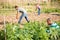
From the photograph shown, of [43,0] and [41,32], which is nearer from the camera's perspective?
[41,32]

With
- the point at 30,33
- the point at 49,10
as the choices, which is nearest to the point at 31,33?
the point at 30,33

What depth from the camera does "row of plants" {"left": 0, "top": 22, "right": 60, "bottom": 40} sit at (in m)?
7.91

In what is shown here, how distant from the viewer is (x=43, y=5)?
21.0m

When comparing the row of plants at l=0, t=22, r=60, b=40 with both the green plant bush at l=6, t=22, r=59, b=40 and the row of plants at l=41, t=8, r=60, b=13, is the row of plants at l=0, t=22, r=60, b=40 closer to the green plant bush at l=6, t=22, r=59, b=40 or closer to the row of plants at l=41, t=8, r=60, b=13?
the green plant bush at l=6, t=22, r=59, b=40

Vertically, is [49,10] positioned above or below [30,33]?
below

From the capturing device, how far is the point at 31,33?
27.8 ft

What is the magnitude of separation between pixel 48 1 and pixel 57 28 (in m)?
12.4

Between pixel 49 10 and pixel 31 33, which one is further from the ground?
pixel 31 33

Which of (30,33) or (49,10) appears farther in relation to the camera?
(49,10)

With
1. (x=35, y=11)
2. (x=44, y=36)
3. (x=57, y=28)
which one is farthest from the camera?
(x=35, y=11)

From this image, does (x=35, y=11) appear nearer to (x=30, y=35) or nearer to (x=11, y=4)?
(x=11, y=4)

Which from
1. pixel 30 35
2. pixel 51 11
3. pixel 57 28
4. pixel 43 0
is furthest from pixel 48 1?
pixel 30 35

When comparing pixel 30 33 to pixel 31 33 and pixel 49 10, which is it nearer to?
pixel 31 33

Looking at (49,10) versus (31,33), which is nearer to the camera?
(31,33)
